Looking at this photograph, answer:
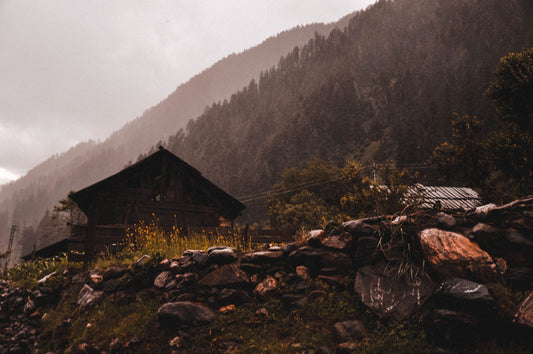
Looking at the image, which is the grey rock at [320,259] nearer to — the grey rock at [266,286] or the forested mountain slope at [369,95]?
the grey rock at [266,286]

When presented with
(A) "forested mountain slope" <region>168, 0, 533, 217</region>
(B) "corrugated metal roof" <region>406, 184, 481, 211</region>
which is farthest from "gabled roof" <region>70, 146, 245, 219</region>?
(A) "forested mountain slope" <region>168, 0, 533, 217</region>

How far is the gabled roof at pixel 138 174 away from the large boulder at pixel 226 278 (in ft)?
36.5

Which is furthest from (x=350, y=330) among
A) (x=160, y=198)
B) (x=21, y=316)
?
(x=160, y=198)

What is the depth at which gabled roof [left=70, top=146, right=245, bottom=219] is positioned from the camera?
49.6ft

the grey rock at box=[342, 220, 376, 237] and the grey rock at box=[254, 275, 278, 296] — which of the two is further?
the grey rock at box=[254, 275, 278, 296]

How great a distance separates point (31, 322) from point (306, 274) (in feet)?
26.7

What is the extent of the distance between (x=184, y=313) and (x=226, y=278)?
0.95 m

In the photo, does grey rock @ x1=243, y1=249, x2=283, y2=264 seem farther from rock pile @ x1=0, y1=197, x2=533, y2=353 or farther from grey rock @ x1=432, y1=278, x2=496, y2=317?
grey rock @ x1=432, y1=278, x2=496, y2=317

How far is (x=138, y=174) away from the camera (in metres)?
16.7

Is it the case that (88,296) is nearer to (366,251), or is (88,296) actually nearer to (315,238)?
(315,238)

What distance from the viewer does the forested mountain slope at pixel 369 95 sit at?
90.4 metres

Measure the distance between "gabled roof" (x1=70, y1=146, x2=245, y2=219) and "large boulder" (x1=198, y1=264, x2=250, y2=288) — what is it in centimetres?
1111

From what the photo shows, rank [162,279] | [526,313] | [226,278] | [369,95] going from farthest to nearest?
[369,95] → [162,279] → [226,278] → [526,313]

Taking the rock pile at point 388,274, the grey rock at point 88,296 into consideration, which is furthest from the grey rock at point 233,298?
the grey rock at point 88,296
